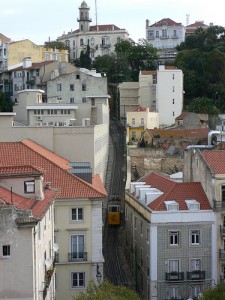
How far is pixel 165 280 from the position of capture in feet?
146

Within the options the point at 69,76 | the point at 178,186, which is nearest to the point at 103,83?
the point at 69,76

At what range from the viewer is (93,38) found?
145375mm

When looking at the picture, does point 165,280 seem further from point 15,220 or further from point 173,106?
point 173,106

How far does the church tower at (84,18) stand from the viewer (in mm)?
151875

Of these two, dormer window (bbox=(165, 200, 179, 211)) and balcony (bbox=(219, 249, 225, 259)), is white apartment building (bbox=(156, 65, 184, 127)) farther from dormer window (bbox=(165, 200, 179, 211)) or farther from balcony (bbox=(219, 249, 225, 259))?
balcony (bbox=(219, 249, 225, 259))

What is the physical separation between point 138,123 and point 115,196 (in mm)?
25284

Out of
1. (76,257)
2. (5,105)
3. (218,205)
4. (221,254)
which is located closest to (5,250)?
(76,257)

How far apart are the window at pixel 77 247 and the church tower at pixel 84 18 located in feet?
379

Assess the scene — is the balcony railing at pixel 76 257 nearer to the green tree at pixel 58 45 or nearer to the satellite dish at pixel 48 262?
the satellite dish at pixel 48 262

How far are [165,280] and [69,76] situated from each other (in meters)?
54.1

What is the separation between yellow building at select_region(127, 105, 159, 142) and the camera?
8950cm

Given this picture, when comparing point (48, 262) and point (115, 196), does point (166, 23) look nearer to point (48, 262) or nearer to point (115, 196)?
point (115, 196)

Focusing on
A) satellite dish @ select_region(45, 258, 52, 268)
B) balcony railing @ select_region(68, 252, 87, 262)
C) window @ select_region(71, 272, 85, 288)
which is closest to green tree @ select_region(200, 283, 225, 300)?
window @ select_region(71, 272, 85, 288)

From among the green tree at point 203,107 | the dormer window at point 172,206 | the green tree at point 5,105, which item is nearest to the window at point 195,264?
the dormer window at point 172,206
